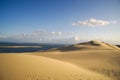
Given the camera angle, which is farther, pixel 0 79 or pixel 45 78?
pixel 45 78

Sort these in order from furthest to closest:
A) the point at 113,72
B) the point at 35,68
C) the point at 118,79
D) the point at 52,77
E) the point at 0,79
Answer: the point at 113,72 < the point at 118,79 < the point at 35,68 < the point at 52,77 < the point at 0,79

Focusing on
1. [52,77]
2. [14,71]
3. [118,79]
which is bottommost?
[118,79]

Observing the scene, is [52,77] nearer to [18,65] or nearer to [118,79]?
[18,65]

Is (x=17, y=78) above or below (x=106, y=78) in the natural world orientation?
above

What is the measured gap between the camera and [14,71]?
9828mm

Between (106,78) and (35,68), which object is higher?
(35,68)

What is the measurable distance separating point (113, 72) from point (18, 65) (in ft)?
33.2

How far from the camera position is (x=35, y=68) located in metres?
11.7

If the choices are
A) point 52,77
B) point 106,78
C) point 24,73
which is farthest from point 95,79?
point 24,73

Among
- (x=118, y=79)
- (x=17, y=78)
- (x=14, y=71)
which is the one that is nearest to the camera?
(x=17, y=78)

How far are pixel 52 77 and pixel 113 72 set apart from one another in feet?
25.9

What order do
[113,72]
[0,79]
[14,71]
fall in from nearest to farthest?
[0,79] → [14,71] → [113,72]

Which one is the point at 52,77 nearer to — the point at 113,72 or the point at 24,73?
the point at 24,73

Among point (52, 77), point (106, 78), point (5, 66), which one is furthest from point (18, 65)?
point (106, 78)
